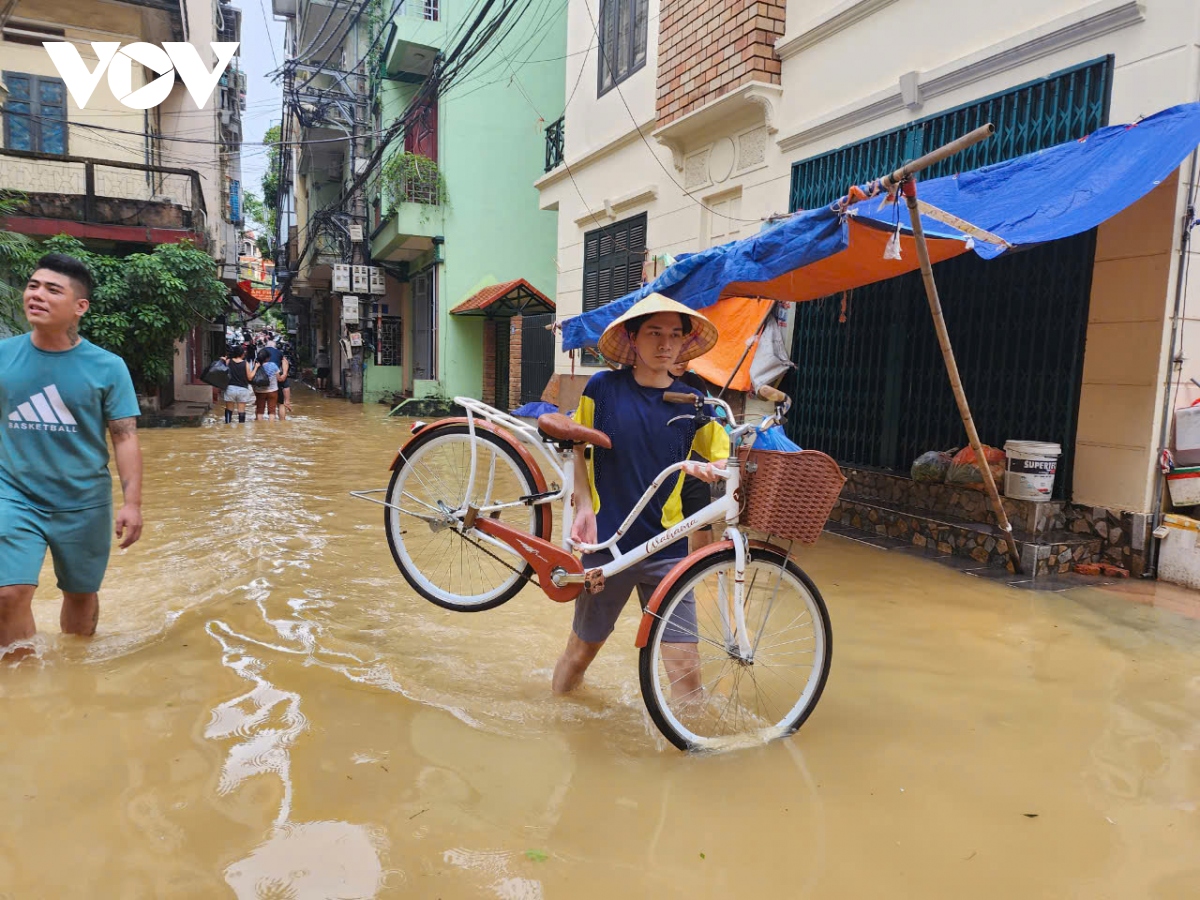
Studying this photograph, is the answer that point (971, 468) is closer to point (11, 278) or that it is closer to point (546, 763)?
point (546, 763)

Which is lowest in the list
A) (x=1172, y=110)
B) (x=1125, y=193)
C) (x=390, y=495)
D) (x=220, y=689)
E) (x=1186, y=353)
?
(x=220, y=689)

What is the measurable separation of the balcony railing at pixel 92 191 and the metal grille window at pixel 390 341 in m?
8.33

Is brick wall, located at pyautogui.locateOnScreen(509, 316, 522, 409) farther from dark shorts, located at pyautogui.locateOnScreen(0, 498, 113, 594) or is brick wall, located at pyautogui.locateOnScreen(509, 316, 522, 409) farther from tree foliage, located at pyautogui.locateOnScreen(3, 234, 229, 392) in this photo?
dark shorts, located at pyautogui.locateOnScreen(0, 498, 113, 594)

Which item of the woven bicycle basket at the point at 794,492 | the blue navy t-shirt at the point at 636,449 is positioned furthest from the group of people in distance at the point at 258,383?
the woven bicycle basket at the point at 794,492

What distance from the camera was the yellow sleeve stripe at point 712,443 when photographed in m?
3.04

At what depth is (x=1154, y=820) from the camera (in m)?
2.52

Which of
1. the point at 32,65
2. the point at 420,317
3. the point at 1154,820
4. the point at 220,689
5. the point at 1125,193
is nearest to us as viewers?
the point at 1154,820

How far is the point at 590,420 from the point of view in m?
3.06

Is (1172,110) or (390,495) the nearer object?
(390,495)

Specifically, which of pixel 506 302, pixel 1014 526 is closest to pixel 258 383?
pixel 506 302

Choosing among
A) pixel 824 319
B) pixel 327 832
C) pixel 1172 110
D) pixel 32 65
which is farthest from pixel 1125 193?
pixel 32 65

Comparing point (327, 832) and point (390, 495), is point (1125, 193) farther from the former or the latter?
point (327, 832)

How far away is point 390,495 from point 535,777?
62.3 inches

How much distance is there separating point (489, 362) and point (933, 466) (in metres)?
15.3
